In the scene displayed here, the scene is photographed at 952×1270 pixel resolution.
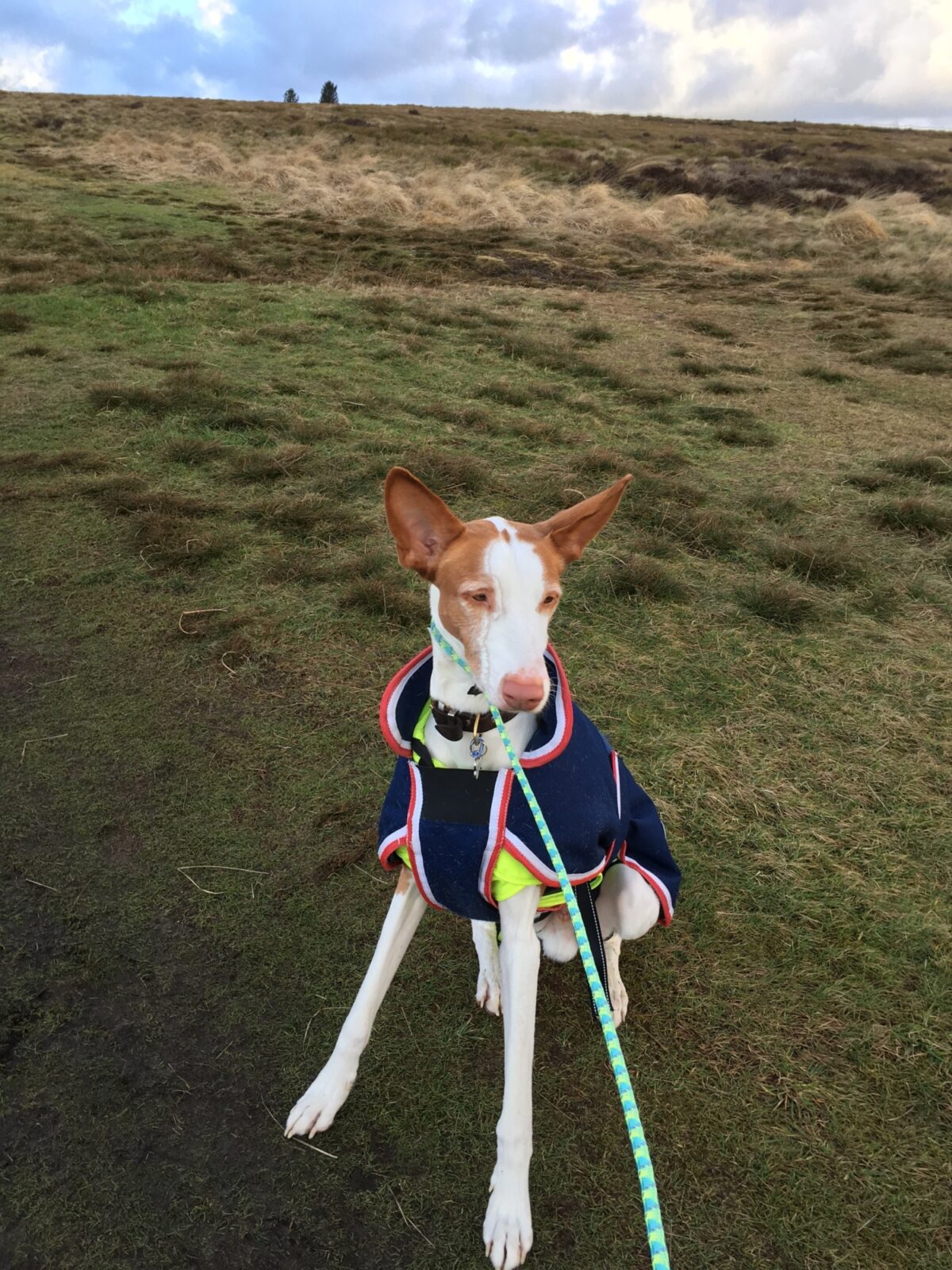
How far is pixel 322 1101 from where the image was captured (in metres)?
1.86

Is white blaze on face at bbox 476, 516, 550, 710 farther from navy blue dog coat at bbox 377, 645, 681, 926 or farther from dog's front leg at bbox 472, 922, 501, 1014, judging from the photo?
dog's front leg at bbox 472, 922, 501, 1014

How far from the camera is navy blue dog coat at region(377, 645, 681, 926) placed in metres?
1.70

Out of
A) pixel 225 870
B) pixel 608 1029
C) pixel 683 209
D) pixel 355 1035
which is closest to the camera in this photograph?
pixel 608 1029

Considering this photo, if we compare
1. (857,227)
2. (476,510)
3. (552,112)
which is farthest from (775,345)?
(552,112)

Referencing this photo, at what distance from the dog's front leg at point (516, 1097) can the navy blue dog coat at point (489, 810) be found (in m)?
0.07

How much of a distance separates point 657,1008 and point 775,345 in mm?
9005

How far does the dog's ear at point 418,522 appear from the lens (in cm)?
172

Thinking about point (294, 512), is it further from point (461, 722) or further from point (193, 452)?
point (461, 722)

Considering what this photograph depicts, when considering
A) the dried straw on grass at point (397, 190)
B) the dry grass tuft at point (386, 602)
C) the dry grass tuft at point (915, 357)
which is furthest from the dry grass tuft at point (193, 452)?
the dried straw on grass at point (397, 190)

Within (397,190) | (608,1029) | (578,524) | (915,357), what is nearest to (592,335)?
(915,357)

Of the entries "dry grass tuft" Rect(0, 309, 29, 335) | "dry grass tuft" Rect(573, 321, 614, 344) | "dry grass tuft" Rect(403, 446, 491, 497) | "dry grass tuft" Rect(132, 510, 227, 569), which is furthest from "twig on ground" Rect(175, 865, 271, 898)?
"dry grass tuft" Rect(573, 321, 614, 344)

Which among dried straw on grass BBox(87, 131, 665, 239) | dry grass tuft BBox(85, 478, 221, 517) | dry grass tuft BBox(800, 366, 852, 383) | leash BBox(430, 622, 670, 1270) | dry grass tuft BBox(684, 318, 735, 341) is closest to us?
leash BBox(430, 622, 670, 1270)

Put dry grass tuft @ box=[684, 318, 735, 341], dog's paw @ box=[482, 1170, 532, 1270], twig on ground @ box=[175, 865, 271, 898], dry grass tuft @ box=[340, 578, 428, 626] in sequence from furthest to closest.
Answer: dry grass tuft @ box=[684, 318, 735, 341] → dry grass tuft @ box=[340, 578, 428, 626] → twig on ground @ box=[175, 865, 271, 898] → dog's paw @ box=[482, 1170, 532, 1270]

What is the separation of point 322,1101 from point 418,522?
1.38 metres
